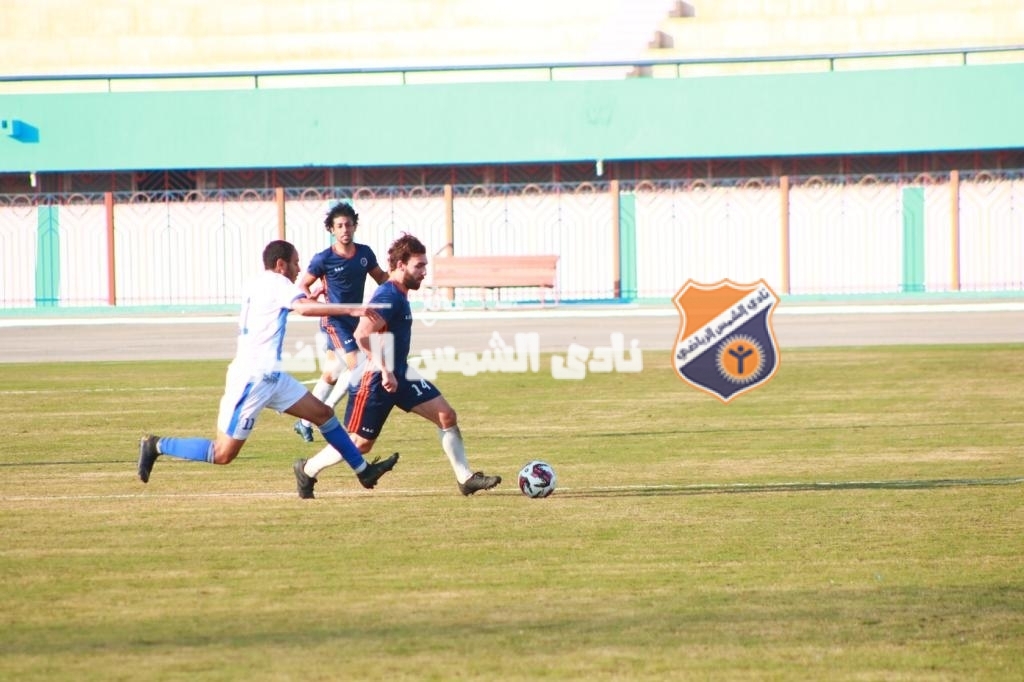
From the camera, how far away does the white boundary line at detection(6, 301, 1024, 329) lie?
33.8m

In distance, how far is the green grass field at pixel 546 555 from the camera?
6.77 metres

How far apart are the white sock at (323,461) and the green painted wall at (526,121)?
1083 inches

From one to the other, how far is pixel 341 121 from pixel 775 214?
1118 cm

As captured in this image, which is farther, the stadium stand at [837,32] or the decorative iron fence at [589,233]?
the stadium stand at [837,32]

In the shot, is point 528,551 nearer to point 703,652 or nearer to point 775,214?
point 703,652

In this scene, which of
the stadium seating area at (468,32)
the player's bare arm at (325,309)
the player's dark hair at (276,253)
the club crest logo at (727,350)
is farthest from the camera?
the stadium seating area at (468,32)

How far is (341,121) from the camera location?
3856 centimetres

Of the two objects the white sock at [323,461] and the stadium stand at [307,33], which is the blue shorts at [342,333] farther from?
the stadium stand at [307,33]

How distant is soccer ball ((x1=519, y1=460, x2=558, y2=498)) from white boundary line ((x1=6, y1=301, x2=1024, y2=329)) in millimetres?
21831

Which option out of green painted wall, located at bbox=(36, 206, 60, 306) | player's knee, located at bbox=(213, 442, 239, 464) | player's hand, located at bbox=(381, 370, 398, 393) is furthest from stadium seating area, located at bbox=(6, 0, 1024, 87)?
player's knee, located at bbox=(213, 442, 239, 464)

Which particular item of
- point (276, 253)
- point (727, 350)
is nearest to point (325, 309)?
point (276, 253)

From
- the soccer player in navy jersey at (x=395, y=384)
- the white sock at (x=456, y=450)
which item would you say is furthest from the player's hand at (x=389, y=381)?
the white sock at (x=456, y=450)

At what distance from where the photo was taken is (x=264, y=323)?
1050 centimetres

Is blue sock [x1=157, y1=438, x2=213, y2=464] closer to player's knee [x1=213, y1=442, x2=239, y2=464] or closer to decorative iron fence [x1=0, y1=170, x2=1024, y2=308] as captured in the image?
player's knee [x1=213, y1=442, x2=239, y2=464]
